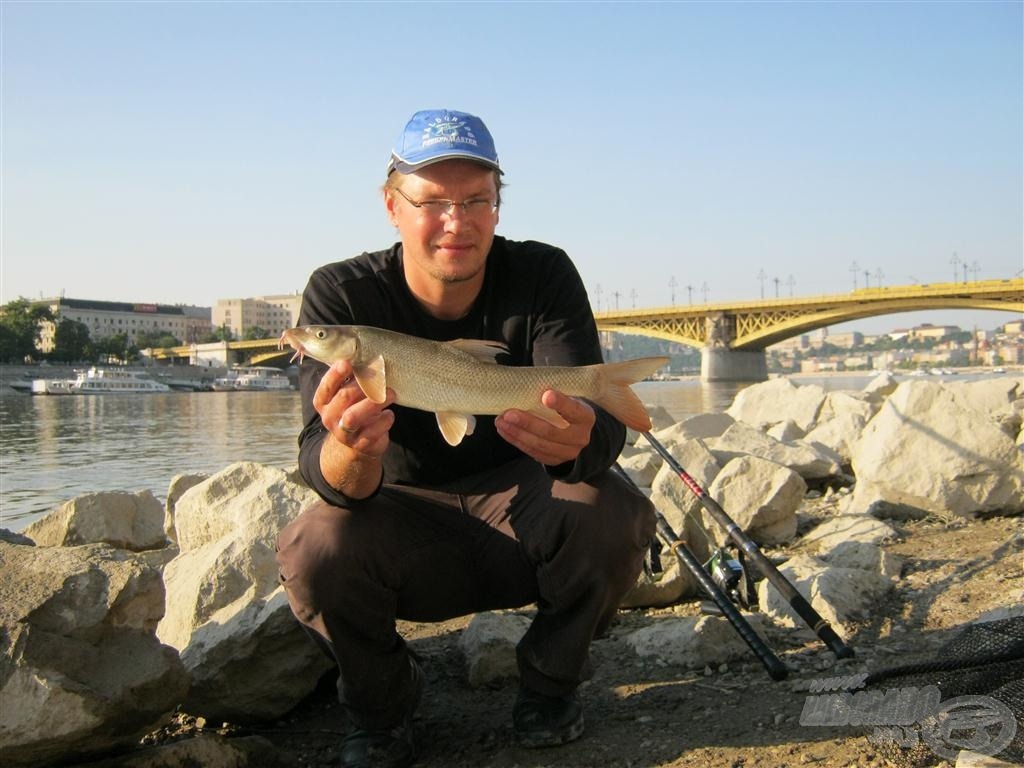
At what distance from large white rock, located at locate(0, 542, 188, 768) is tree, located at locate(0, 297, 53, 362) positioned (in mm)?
97936

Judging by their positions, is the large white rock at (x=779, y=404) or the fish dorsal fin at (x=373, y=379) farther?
the large white rock at (x=779, y=404)

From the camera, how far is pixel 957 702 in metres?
2.62

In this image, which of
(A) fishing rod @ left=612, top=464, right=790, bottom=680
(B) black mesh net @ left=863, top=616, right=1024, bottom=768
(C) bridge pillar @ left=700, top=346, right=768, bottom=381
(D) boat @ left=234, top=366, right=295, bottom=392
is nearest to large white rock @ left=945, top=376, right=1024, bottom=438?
(A) fishing rod @ left=612, top=464, right=790, bottom=680

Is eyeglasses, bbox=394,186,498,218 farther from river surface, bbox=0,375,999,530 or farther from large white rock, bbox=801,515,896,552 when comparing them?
river surface, bbox=0,375,999,530

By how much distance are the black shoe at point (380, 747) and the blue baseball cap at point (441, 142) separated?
1.98 m

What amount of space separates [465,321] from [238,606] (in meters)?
1.54

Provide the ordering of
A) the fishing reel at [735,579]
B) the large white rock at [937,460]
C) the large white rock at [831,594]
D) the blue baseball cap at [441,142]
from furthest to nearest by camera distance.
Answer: the large white rock at [937,460] < the fishing reel at [735,579] < the large white rock at [831,594] < the blue baseball cap at [441,142]

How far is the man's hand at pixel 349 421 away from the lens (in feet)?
8.99

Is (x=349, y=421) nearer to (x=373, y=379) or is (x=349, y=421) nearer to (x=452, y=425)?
(x=373, y=379)

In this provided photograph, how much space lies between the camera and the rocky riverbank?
273cm

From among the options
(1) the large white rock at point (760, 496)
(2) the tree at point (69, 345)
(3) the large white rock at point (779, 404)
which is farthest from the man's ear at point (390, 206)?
(2) the tree at point (69, 345)

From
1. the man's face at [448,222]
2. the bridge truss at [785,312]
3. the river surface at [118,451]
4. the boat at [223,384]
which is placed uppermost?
the bridge truss at [785,312]

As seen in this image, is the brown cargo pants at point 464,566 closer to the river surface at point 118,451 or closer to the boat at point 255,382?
the river surface at point 118,451

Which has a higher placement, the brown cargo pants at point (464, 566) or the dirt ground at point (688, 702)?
the brown cargo pants at point (464, 566)
